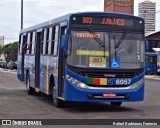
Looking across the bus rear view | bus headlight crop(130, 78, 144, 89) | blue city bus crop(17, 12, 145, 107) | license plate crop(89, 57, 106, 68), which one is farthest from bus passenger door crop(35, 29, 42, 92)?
bus headlight crop(130, 78, 144, 89)

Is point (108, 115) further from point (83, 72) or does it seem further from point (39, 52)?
point (39, 52)

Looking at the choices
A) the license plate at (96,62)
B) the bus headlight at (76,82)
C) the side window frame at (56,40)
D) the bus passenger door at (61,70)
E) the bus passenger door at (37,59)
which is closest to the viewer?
the bus headlight at (76,82)

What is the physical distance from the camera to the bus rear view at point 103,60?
570 inches

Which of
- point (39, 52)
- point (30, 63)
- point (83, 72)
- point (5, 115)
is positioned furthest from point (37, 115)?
point (30, 63)

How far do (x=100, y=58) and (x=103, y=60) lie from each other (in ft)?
0.39

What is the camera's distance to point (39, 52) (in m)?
19.4

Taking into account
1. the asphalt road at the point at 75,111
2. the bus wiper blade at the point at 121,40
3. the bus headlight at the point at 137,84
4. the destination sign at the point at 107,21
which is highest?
Result: the destination sign at the point at 107,21

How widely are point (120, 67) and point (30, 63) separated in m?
7.29

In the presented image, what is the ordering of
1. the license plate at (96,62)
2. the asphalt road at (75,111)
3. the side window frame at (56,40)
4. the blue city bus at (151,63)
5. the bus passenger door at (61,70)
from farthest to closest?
the blue city bus at (151,63) < the side window frame at (56,40) < the bus passenger door at (61,70) < the license plate at (96,62) < the asphalt road at (75,111)

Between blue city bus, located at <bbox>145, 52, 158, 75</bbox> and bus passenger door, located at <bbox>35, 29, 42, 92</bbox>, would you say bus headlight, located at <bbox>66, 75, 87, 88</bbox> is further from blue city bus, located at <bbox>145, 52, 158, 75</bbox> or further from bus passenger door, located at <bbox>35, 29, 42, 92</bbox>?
blue city bus, located at <bbox>145, 52, 158, 75</bbox>

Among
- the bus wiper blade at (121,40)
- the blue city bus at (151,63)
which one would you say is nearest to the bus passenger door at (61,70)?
the bus wiper blade at (121,40)

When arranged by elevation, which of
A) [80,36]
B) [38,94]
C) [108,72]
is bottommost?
[38,94]

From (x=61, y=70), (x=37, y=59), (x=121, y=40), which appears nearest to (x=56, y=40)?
(x=61, y=70)

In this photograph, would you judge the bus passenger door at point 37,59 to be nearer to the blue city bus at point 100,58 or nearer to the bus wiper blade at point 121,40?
the blue city bus at point 100,58
